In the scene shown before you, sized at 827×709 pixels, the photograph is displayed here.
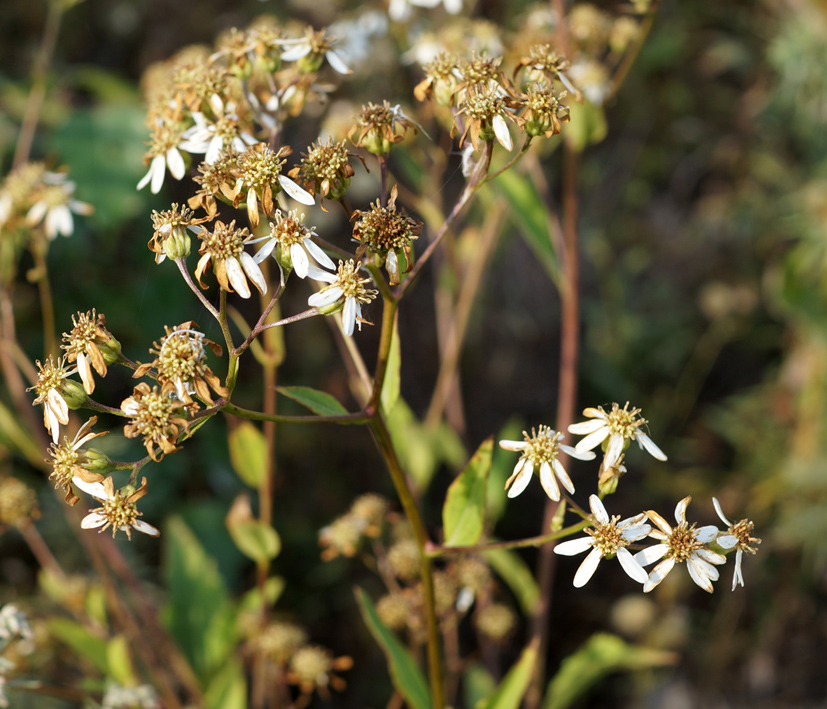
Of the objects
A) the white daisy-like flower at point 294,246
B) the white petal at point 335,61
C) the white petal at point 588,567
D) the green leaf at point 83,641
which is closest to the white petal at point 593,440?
the white petal at point 588,567

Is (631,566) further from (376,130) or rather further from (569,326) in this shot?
(569,326)

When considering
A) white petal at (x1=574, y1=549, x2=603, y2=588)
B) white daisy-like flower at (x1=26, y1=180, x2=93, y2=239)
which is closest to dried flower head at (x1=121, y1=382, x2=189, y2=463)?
white petal at (x1=574, y1=549, x2=603, y2=588)

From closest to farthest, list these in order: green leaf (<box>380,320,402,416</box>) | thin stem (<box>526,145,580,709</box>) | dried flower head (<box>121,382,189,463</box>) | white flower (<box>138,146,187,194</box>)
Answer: dried flower head (<box>121,382,189,463</box>) → green leaf (<box>380,320,402,416</box>) → white flower (<box>138,146,187,194</box>) → thin stem (<box>526,145,580,709</box>)

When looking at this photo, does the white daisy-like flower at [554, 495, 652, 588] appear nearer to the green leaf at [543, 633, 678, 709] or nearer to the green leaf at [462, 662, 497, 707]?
the green leaf at [543, 633, 678, 709]

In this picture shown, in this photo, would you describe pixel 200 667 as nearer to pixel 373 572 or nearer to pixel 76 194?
pixel 373 572

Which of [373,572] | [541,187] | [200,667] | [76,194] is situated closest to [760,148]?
[541,187]

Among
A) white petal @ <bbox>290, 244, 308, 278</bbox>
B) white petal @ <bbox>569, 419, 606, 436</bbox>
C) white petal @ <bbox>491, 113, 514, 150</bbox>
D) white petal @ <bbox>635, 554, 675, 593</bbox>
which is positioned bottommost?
white petal @ <bbox>635, 554, 675, 593</bbox>

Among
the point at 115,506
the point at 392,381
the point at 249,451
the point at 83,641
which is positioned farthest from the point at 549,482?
the point at 83,641
